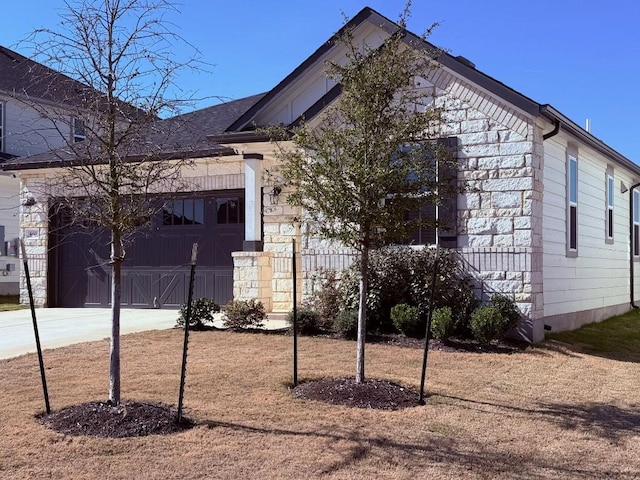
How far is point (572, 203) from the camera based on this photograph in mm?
13047

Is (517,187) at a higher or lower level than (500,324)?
higher

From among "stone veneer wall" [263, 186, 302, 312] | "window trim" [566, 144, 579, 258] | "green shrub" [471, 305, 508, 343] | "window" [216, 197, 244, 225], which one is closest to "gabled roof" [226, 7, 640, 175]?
"window trim" [566, 144, 579, 258]

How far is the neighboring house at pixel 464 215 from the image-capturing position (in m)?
10.8

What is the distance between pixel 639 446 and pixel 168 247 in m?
11.6

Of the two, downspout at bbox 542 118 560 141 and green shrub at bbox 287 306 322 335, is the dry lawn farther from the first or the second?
downspout at bbox 542 118 560 141

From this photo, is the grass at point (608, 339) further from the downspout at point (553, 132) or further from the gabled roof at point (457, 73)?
the gabled roof at point (457, 73)

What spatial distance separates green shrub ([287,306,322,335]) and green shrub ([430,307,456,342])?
1951mm

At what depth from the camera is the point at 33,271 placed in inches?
657

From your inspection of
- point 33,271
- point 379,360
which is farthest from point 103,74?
point 33,271

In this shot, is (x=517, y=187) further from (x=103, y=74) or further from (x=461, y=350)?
(x=103, y=74)

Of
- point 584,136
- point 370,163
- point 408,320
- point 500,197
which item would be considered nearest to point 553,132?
point 500,197

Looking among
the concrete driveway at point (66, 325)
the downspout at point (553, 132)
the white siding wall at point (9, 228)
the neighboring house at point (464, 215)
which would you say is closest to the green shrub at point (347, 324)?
the neighboring house at point (464, 215)

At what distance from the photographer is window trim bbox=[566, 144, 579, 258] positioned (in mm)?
12750

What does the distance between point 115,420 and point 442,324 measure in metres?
5.43
